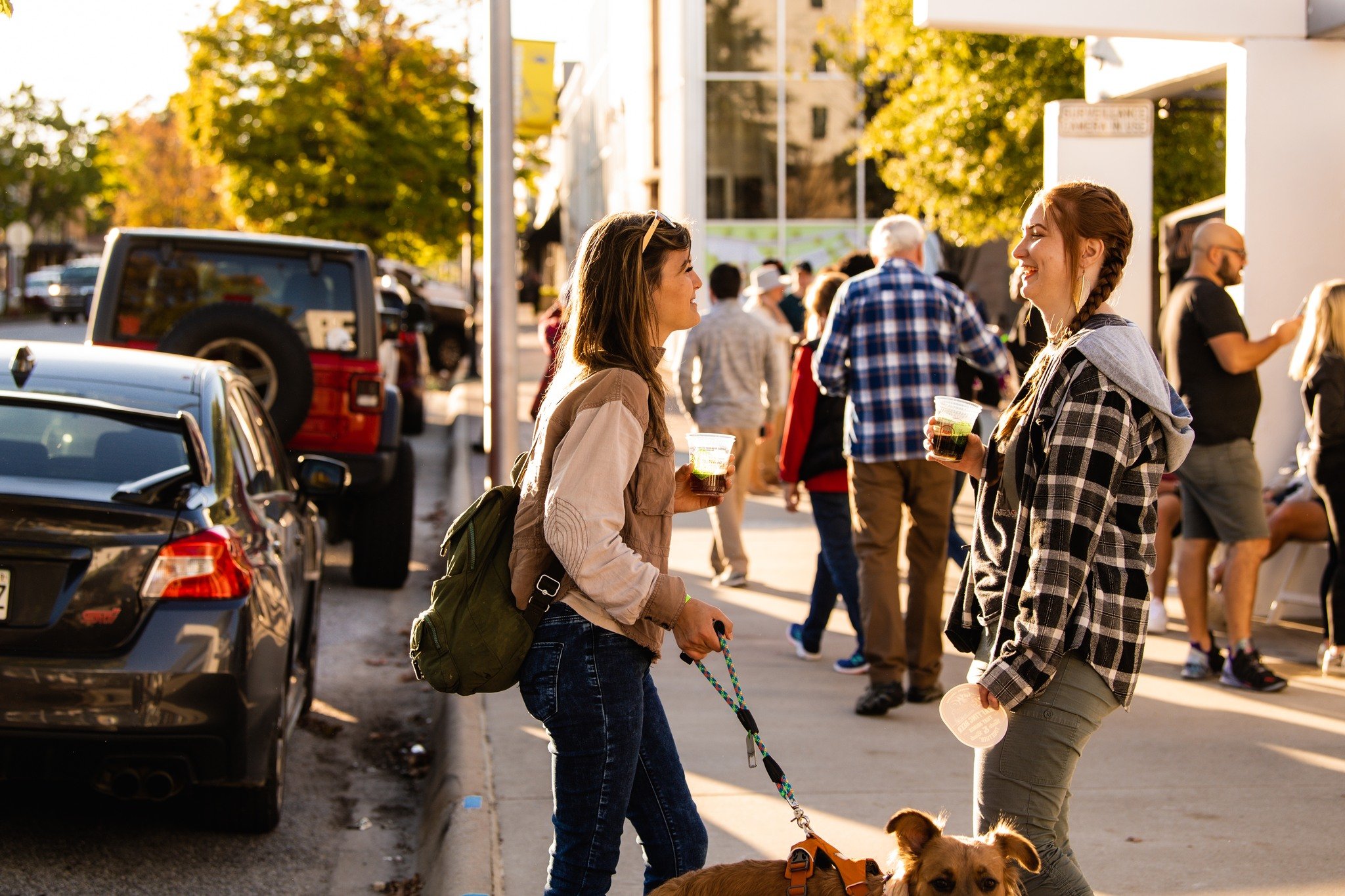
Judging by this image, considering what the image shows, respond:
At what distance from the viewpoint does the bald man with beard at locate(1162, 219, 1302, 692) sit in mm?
6324

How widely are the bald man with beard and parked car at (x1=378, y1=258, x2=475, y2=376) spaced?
1837 cm

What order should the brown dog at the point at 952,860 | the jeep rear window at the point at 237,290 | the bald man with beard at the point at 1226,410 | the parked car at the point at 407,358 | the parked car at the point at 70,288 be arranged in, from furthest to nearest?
the parked car at the point at 70,288 < the parked car at the point at 407,358 < the jeep rear window at the point at 237,290 < the bald man with beard at the point at 1226,410 < the brown dog at the point at 952,860

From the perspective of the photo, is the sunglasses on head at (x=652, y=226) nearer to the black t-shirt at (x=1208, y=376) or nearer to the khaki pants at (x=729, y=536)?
the black t-shirt at (x=1208, y=376)

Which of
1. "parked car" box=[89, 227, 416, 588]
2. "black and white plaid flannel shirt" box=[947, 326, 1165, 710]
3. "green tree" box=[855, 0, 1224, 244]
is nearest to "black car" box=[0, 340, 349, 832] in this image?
"black and white plaid flannel shirt" box=[947, 326, 1165, 710]

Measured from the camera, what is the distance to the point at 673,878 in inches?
118

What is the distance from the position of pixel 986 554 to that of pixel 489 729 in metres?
3.41

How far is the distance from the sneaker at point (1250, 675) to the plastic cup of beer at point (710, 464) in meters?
4.14

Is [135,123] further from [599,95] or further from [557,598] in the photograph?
[557,598]

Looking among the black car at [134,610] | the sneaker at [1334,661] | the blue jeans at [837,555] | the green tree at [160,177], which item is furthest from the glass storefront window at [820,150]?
the green tree at [160,177]

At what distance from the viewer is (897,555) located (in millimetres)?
6332

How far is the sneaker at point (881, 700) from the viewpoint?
627 cm

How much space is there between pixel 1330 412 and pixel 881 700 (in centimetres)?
246

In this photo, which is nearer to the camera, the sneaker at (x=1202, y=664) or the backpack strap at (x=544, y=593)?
the backpack strap at (x=544, y=593)

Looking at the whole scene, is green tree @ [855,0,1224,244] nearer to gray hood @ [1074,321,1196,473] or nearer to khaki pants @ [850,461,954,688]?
khaki pants @ [850,461,954,688]
